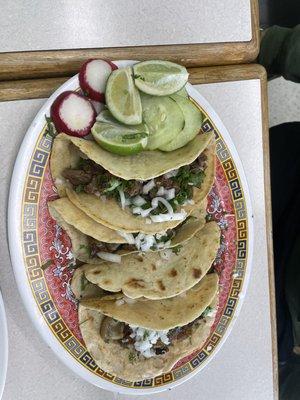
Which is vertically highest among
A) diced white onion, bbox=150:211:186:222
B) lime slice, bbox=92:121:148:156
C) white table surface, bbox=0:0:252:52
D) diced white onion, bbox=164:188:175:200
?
white table surface, bbox=0:0:252:52

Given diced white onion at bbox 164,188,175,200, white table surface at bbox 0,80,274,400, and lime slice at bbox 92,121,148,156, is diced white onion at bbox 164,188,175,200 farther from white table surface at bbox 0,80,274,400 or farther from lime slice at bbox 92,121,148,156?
white table surface at bbox 0,80,274,400

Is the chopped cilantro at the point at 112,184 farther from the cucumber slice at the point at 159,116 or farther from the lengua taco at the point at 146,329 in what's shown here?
the lengua taco at the point at 146,329

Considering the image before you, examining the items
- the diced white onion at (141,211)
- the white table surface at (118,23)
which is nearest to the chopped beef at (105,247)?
the diced white onion at (141,211)

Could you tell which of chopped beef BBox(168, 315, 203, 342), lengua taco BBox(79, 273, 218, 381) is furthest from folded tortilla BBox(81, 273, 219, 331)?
chopped beef BBox(168, 315, 203, 342)

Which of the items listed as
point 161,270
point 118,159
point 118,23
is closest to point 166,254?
point 161,270

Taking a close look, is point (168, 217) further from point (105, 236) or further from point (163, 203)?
point (105, 236)

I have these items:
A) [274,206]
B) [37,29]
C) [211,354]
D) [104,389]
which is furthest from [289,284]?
[37,29]
